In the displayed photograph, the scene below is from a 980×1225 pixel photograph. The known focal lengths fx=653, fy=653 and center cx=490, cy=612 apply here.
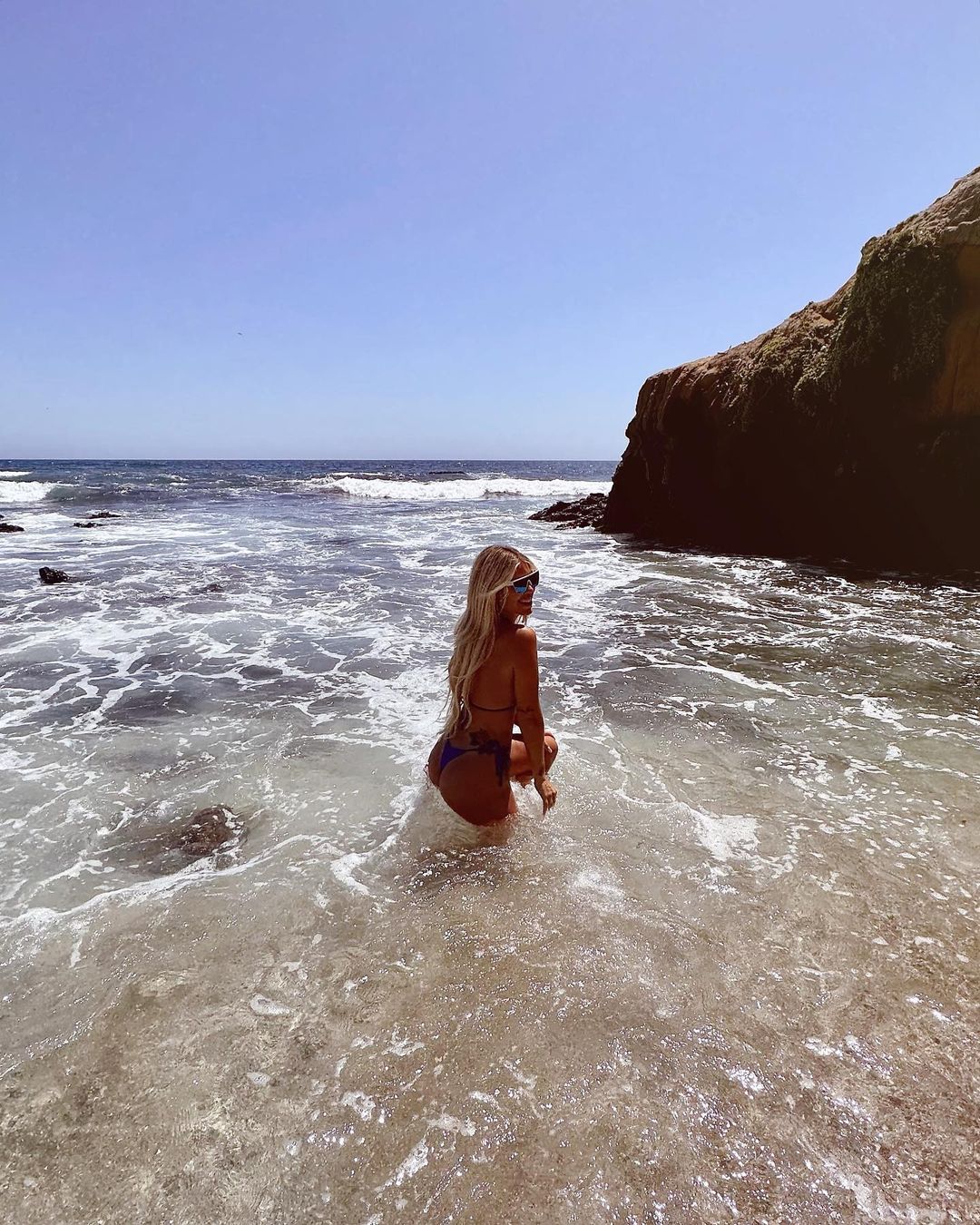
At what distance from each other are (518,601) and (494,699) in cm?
60

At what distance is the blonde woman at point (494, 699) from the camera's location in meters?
3.66

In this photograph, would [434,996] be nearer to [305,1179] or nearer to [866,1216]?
[305,1179]

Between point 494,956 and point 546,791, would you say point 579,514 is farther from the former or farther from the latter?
point 494,956

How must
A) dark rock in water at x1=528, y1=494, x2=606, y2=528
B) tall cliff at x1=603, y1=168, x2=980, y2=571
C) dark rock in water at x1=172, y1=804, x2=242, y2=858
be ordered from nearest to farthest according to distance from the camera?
dark rock in water at x1=172, y1=804, x2=242, y2=858, tall cliff at x1=603, y1=168, x2=980, y2=571, dark rock in water at x1=528, y1=494, x2=606, y2=528

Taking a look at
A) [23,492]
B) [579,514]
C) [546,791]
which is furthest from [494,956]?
[23,492]

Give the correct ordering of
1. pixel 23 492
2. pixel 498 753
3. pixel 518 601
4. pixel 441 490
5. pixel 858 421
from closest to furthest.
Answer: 1. pixel 518 601
2. pixel 498 753
3. pixel 858 421
4. pixel 23 492
5. pixel 441 490

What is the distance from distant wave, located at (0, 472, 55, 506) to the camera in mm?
36312

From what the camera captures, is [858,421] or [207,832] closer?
[207,832]

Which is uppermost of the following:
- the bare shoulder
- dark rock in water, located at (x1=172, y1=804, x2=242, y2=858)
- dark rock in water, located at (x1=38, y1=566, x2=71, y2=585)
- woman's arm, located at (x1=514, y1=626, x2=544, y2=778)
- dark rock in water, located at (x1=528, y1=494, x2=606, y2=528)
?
the bare shoulder

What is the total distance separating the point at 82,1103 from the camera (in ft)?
7.45

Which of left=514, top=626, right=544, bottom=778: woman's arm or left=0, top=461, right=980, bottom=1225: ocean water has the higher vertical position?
left=514, top=626, right=544, bottom=778: woman's arm

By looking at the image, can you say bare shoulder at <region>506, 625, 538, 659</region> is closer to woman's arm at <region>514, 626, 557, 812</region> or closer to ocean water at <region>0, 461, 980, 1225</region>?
woman's arm at <region>514, 626, 557, 812</region>

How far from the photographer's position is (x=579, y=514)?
26.0m

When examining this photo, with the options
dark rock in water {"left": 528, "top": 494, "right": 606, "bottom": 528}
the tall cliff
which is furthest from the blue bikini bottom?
dark rock in water {"left": 528, "top": 494, "right": 606, "bottom": 528}
